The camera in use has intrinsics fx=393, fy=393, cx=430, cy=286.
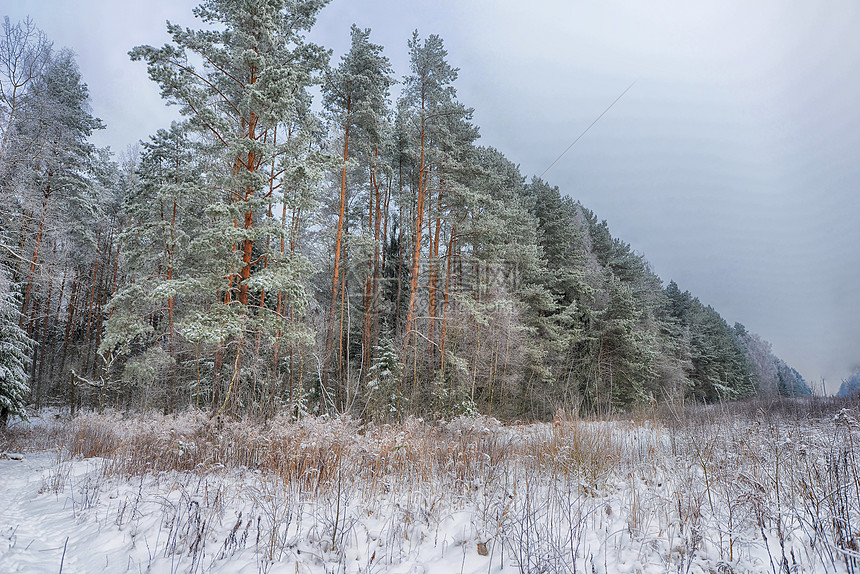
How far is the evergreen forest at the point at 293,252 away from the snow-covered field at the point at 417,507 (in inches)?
43.2

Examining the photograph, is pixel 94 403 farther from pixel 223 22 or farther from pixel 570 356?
pixel 570 356

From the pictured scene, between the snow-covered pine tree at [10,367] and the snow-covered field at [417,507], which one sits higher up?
the snow-covered pine tree at [10,367]

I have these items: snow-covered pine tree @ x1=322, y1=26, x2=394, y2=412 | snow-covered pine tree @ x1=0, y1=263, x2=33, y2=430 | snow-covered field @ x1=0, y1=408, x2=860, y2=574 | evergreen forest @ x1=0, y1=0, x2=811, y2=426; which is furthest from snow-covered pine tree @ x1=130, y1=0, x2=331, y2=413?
snow-covered pine tree @ x1=0, y1=263, x2=33, y2=430

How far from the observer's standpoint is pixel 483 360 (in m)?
17.6

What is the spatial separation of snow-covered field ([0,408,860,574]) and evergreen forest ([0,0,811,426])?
1098mm

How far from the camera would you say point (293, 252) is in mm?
11078

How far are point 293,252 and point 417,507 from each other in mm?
8563

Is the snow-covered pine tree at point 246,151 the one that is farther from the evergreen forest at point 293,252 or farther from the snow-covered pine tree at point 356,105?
the snow-covered pine tree at point 356,105

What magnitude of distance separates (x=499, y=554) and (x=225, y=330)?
7.26m

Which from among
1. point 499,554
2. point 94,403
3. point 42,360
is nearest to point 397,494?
point 499,554

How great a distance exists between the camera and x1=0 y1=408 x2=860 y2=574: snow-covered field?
117 inches

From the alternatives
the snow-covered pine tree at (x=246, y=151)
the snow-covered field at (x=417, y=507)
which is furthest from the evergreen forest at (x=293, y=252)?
the snow-covered field at (x=417, y=507)

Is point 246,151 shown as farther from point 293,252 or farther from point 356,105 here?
point 356,105

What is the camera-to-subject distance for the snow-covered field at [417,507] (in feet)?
9.78
